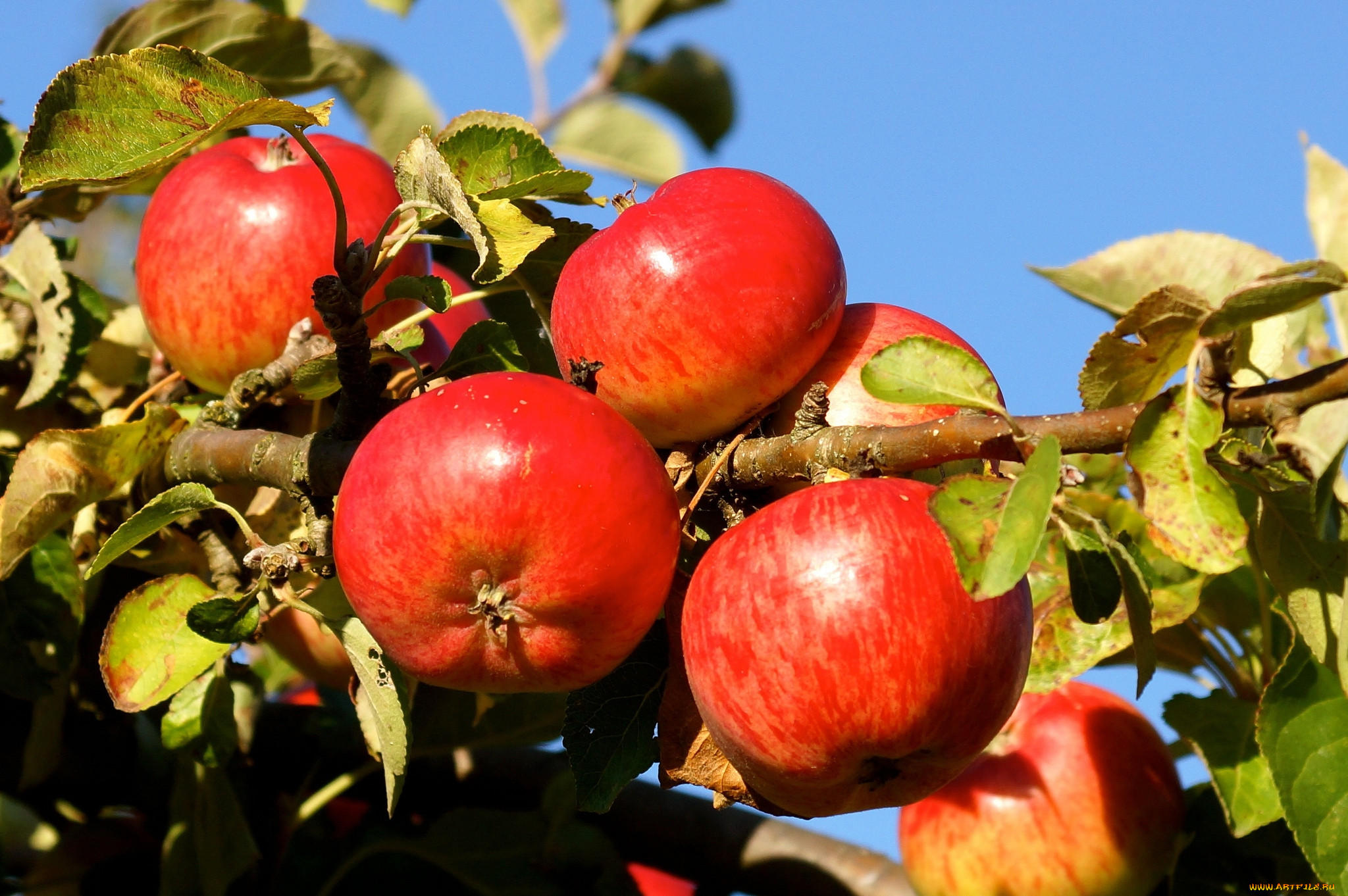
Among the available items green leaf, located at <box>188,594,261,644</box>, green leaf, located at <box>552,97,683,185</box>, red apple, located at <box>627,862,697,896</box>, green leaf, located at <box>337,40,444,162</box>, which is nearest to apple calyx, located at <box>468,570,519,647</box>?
green leaf, located at <box>188,594,261,644</box>

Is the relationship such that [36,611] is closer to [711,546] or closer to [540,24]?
[711,546]

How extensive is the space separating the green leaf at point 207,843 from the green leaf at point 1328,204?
1.68 metres

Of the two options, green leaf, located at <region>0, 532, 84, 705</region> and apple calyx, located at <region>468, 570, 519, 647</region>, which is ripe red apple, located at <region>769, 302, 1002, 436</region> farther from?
green leaf, located at <region>0, 532, 84, 705</region>

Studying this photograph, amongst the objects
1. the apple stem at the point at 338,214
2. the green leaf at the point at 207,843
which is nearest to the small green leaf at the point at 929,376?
the apple stem at the point at 338,214

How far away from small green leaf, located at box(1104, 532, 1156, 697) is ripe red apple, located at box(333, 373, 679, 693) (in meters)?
0.30

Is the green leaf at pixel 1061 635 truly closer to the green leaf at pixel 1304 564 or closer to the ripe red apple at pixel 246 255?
the green leaf at pixel 1304 564

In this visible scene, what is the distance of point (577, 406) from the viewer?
2.82 ft

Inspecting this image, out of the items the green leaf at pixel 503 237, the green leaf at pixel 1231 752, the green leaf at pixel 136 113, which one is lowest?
the green leaf at pixel 1231 752

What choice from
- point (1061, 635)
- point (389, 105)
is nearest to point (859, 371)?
point (1061, 635)

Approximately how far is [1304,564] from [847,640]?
419 millimetres

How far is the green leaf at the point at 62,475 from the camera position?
115 centimetres

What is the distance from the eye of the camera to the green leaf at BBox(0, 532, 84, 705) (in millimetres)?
1353

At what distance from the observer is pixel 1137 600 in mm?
811

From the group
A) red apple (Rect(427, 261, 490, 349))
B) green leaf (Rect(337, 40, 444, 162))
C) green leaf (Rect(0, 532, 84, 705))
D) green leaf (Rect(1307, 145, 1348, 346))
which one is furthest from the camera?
green leaf (Rect(337, 40, 444, 162))
